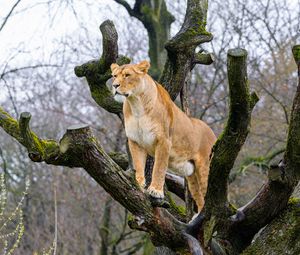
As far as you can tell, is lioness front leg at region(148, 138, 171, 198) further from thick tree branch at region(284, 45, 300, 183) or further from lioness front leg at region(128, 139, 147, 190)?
thick tree branch at region(284, 45, 300, 183)

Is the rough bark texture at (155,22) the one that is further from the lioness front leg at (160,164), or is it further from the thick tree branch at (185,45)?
the lioness front leg at (160,164)

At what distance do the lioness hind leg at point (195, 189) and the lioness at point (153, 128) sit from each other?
23cm

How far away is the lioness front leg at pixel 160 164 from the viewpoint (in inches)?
240

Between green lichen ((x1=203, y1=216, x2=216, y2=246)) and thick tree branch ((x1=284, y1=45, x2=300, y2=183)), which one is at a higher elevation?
thick tree branch ((x1=284, y1=45, x2=300, y2=183))

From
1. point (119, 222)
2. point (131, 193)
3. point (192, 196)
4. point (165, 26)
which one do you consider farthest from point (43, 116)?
point (131, 193)

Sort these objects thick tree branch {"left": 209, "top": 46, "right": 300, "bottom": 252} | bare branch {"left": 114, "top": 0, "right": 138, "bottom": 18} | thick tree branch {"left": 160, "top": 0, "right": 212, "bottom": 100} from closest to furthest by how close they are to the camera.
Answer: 1. thick tree branch {"left": 209, "top": 46, "right": 300, "bottom": 252}
2. thick tree branch {"left": 160, "top": 0, "right": 212, "bottom": 100}
3. bare branch {"left": 114, "top": 0, "right": 138, "bottom": 18}

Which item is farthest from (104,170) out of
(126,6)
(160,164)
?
(126,6)

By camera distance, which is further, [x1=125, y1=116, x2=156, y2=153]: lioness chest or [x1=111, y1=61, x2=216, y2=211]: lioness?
[x1=125, y1=116, x2=156, y2=153]: lioness chest

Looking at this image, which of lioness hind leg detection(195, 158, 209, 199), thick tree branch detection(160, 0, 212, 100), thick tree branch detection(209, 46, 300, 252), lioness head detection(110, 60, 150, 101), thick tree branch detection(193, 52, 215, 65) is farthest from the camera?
thick tree branch detection(193, 52, 215, 65)

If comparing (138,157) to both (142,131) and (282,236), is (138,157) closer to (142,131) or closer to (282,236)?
(142,131)

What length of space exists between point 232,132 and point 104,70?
3.12 meters

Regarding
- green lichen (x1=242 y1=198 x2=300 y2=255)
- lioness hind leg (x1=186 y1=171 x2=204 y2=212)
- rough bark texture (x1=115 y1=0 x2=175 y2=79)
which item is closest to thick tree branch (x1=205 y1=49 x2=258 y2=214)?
green lichen (x1=242 y1=198 x2=300 y2=255)

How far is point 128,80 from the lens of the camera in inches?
242

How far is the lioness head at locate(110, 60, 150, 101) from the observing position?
20.0ft
